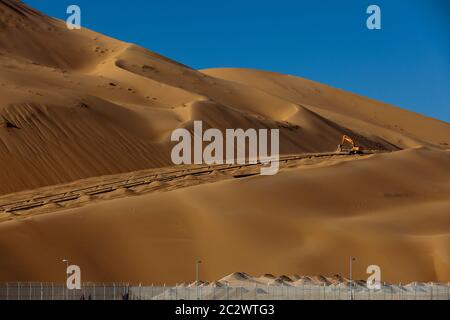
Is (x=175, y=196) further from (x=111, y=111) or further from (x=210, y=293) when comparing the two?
(x=111, y=111)

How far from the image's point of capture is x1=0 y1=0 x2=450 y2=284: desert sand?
176ft

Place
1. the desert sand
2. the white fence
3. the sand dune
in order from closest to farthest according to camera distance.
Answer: the white fence
the desert sand
the sand dune

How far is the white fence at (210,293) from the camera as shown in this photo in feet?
126

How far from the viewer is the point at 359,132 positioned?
120 m

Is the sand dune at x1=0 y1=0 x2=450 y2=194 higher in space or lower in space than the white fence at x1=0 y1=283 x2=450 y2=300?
higher

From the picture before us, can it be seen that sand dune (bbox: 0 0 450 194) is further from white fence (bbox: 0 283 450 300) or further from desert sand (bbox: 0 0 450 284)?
white fence (bbox: 0 283 450 300)

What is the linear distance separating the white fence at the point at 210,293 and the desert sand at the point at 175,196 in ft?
34.9

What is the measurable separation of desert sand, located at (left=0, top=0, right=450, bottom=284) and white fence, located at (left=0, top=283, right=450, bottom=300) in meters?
10.7

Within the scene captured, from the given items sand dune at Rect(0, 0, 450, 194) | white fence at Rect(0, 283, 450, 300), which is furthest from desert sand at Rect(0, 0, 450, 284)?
white fence at Rect(0, 283, 450, 300)

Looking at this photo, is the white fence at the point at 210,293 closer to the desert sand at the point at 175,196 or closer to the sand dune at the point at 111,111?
the desert sand at the point at 175,196

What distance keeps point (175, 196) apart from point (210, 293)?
2265 centimetres

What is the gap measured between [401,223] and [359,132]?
59859 mm
